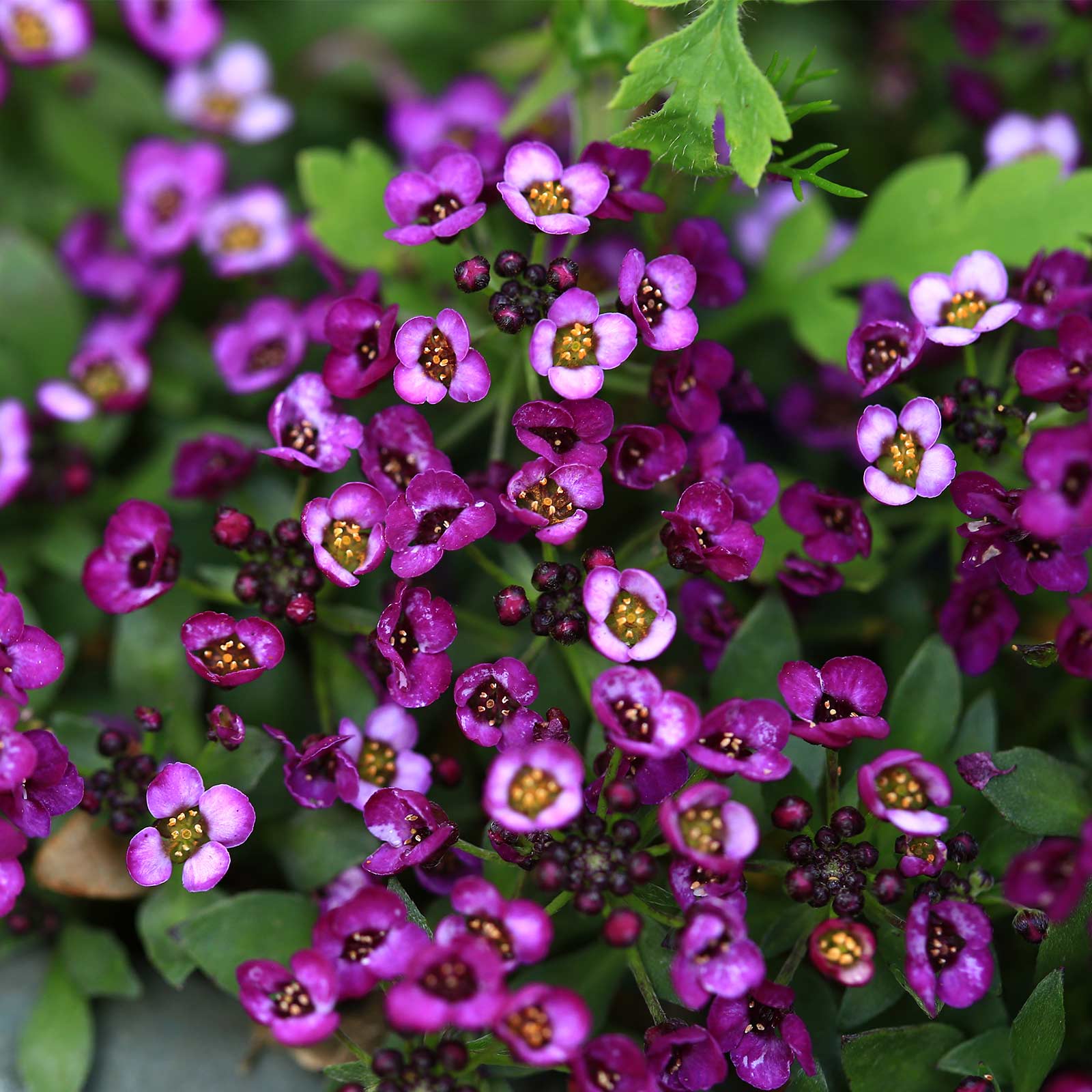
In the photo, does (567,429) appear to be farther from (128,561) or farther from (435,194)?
(128,561)

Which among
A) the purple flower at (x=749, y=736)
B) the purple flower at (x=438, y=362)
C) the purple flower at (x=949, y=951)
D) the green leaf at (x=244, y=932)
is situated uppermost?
the purple flower at (x=438, y=362)

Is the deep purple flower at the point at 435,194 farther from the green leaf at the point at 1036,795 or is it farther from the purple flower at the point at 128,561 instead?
the green leaf at the point at 1036,795

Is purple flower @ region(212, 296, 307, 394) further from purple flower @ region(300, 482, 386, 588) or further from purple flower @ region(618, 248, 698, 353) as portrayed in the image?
purple flower @ region(618, 248, 698, 353)

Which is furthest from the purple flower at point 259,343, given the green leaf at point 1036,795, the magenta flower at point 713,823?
the green leaf at point 1036,795

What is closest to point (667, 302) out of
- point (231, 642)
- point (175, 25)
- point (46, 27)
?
point (231, 642)

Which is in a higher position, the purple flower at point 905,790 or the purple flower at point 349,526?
the purple flower at point 349,526

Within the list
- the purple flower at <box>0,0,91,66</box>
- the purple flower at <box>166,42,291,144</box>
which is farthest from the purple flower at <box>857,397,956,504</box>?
the purple flower at <box>0,0,91,66</box>

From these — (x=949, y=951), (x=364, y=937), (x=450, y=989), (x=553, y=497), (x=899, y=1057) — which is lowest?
(x=899, y=1057)
